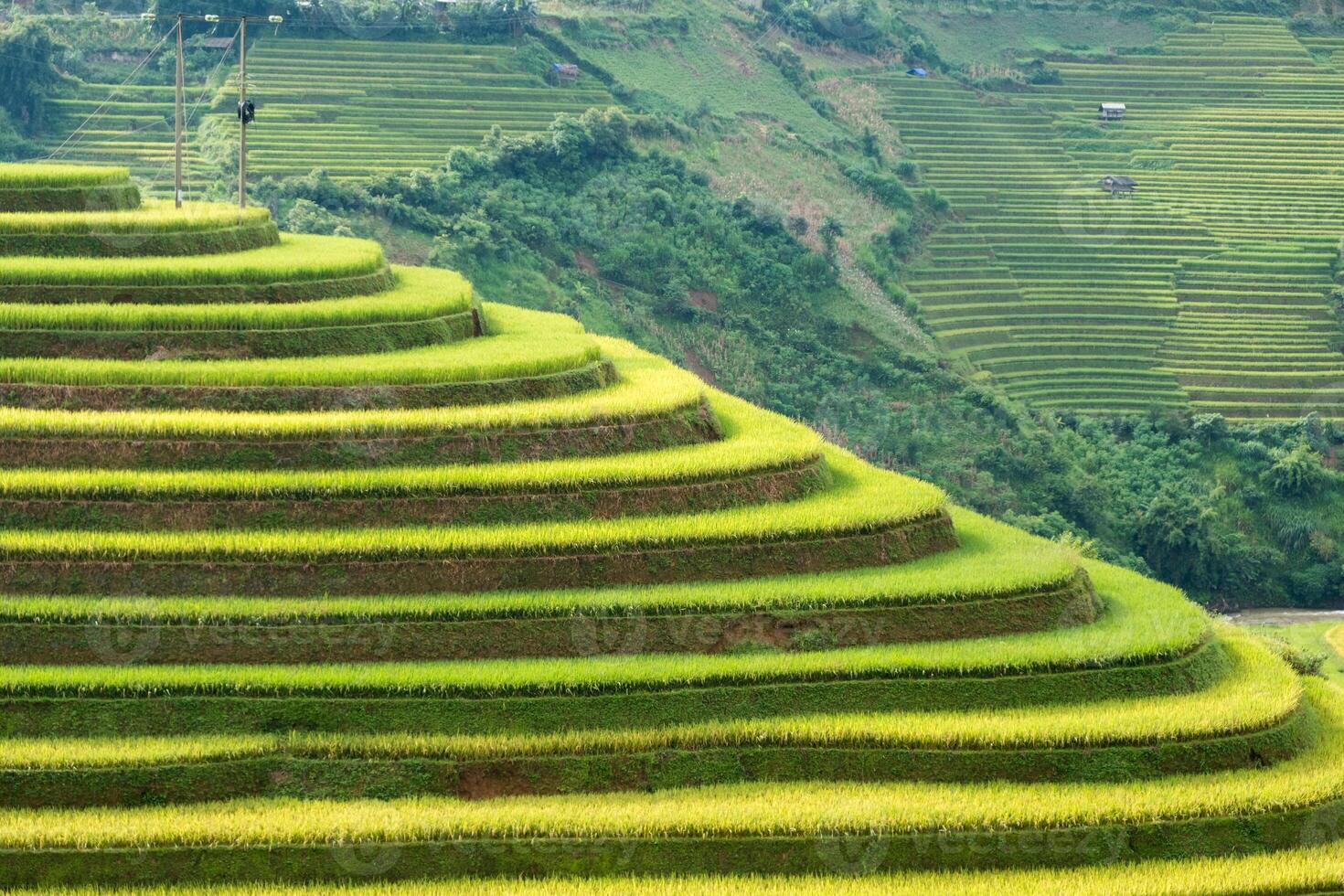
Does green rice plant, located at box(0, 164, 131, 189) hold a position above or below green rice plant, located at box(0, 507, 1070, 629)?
above

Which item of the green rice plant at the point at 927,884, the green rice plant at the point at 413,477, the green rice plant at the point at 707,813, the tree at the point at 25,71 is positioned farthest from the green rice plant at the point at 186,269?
the tree at the point at 25,71

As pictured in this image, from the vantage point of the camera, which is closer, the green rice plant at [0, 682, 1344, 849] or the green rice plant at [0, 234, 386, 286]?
the green rice plant at [0, 682, 1344, 849]

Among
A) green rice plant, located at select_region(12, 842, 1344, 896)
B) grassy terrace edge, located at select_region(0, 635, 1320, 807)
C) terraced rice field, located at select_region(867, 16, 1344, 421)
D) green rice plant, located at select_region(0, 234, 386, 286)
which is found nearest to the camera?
green rice plant, located at select_region(12, 842, 1344, 896)

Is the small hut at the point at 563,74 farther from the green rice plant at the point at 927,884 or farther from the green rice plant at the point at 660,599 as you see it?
the green rice plant at the point at 927,884

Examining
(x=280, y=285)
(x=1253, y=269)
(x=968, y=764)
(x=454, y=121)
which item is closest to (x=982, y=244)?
(x=1253, y=269)

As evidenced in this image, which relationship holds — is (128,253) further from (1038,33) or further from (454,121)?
(1038,33)

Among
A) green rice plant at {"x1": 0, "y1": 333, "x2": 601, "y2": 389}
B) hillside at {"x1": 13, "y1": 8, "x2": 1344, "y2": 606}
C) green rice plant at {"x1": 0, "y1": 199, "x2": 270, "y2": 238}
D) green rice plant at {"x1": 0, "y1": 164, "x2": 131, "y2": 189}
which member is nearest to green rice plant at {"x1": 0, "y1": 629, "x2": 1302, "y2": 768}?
green rice plant at {"x1": 0, "y1": 333, "x2": 601, "y2": 389}

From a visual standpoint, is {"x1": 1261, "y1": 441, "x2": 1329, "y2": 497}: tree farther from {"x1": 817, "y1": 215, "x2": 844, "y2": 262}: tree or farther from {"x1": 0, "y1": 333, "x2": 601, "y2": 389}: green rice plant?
{"x1": 0, "y1": 333, "x2": 601, "y2": 389}: green rice plant
